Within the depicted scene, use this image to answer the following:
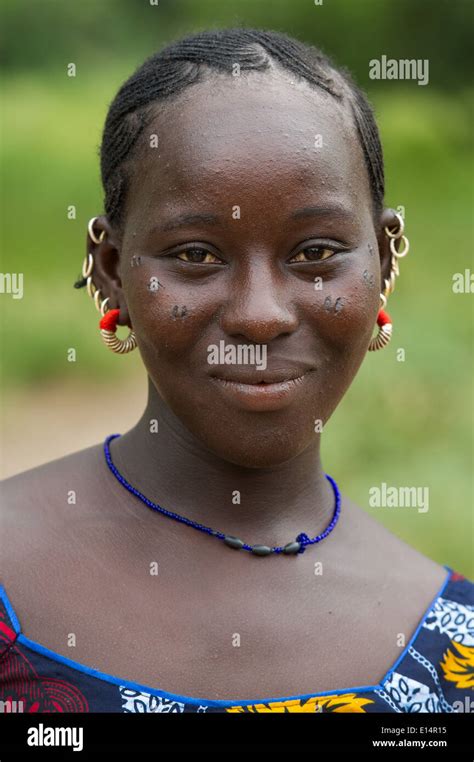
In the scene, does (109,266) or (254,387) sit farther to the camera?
(109,266)

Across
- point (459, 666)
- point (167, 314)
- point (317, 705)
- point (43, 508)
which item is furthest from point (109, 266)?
point (459, 666)

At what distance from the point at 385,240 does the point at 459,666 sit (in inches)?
40.7

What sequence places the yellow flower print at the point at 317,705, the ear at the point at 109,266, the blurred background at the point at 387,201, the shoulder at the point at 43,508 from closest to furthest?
1. the yellow flower print at the point at 317,705
2. the shoulder at the point at 43,508
3. the ear at the point at 109,266
4. the blurred background at the point at 387,201

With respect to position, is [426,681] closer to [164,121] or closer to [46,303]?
[164,121]

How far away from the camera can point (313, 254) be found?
7.84 ft

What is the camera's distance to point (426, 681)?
2602mm

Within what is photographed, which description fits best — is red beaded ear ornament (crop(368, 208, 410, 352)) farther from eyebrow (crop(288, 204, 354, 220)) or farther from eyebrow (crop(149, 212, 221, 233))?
eyebrow (crop(149, 212, 221, 233))

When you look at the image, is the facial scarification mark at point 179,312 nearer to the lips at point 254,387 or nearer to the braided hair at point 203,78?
the lips at point 254,387

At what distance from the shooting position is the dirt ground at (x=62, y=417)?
7180mm

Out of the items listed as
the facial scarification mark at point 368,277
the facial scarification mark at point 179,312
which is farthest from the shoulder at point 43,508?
the facial scarification mark at point 368,277

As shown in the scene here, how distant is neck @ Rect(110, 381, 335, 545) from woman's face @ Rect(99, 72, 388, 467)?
15 centimetres

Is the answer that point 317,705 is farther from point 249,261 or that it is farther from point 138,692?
point 249,261

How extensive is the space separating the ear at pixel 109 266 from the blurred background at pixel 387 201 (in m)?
3.24
